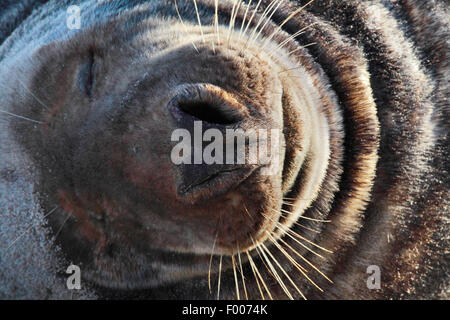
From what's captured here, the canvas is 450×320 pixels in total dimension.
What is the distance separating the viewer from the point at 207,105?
5.22 feet

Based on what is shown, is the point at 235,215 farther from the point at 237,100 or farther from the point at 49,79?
the point at 49,79

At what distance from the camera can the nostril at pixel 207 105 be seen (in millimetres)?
1578

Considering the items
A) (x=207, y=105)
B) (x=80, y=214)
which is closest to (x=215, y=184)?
(x=207, y=105)

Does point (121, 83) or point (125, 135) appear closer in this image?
point (125, 135)

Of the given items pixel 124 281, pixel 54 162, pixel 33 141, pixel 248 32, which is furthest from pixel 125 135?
pixel 248 32

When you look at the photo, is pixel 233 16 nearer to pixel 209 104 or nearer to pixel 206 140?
pixel 209 104

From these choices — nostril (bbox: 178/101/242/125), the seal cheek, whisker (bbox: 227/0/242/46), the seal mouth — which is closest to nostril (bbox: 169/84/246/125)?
nostril (bbox: 178/101/242/125)

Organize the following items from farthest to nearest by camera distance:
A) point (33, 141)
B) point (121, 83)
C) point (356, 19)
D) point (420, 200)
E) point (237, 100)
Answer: point (356, 19)
point (420, 200)
point (33, 141)
point (121, 83)
point (237, 100)

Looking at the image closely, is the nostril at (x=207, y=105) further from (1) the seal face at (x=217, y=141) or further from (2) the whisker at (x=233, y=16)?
(2) the whisker at (x=233, y=16)

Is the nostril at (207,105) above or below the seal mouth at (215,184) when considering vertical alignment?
above

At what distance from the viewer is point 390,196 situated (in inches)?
84.1

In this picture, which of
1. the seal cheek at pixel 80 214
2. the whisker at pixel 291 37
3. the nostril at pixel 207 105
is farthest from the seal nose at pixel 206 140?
the whisker at pixel 291 37

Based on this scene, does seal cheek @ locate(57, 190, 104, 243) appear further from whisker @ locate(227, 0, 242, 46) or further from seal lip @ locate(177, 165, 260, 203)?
whisker @ locate(227, 0, 242, 46)

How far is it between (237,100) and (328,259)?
908 millimetres
